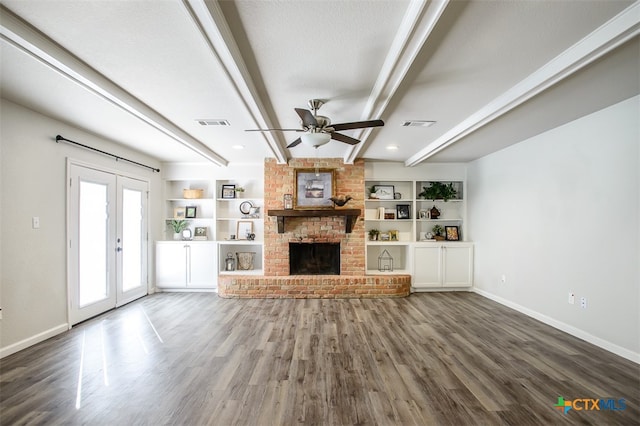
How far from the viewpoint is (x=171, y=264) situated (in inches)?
206

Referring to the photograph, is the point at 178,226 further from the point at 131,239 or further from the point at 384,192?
the point at 384,192

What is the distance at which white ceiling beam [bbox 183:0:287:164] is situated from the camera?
151 cm

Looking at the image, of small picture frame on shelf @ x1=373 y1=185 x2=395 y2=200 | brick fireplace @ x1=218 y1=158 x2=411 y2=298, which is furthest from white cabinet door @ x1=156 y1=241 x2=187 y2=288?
small picture frame on shelf @ x1=373 y1=185 x2=395 y2=200

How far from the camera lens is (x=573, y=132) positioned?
3.29 m

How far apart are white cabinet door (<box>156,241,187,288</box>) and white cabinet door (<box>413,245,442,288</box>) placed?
4.38 metres

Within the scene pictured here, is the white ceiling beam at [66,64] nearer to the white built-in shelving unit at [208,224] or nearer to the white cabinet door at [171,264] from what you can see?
the white built-in shelving unit at [208,224]

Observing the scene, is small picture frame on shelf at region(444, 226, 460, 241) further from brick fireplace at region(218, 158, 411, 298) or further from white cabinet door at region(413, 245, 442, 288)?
brick fireplace at region(218, 158, 411, 298)

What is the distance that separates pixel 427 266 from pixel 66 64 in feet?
17.9

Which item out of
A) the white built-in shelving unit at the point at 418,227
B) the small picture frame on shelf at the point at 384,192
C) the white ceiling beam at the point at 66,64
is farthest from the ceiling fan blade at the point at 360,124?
the small picture frame on shelf at the point at 384,192

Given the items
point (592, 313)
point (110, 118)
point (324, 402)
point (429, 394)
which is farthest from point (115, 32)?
point (592, 313)

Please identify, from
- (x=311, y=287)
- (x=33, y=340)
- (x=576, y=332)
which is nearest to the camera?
(x=33, y=340)

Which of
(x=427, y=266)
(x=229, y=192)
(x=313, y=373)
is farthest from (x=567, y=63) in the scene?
(x=229, y=192)

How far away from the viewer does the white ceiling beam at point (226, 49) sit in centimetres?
151

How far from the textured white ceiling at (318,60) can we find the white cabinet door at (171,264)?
2556mm
